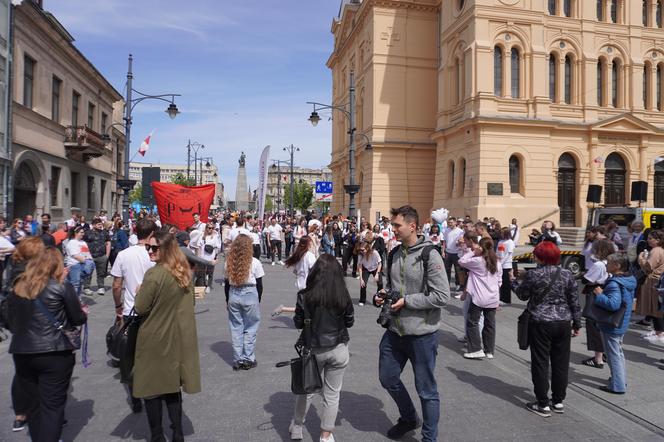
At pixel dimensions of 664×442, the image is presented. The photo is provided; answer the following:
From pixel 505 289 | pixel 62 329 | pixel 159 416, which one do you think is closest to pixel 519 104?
pixel 505 289

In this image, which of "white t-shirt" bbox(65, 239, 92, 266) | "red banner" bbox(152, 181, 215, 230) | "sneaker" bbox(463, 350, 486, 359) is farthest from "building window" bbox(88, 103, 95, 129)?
"sneaker" bbox(463, 350, 486, 359)

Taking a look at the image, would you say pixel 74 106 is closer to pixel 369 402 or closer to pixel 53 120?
pixel 53 120

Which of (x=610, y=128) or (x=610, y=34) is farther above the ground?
(x=610, y=34)

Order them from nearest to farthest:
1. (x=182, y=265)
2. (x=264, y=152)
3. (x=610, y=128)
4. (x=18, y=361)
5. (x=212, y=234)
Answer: (x=18, y=361) < (x=182, y=265) < (x=212, y=234) < (x=264, y=152) < (x=610, y=128)

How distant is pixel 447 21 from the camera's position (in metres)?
29.9

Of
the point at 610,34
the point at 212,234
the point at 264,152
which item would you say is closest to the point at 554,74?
the point at 610,34

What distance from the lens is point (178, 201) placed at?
1473 centimetres

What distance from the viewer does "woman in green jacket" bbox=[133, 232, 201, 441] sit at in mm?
3949

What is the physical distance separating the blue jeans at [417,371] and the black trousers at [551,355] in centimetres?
142

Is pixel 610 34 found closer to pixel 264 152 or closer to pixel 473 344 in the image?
pixel 264 152

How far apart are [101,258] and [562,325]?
428 inches

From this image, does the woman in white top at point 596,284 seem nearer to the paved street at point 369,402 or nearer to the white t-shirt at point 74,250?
the paved street at point 369,402

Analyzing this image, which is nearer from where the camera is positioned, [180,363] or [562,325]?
[180,363]

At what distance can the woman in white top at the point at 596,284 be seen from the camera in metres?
6.26
